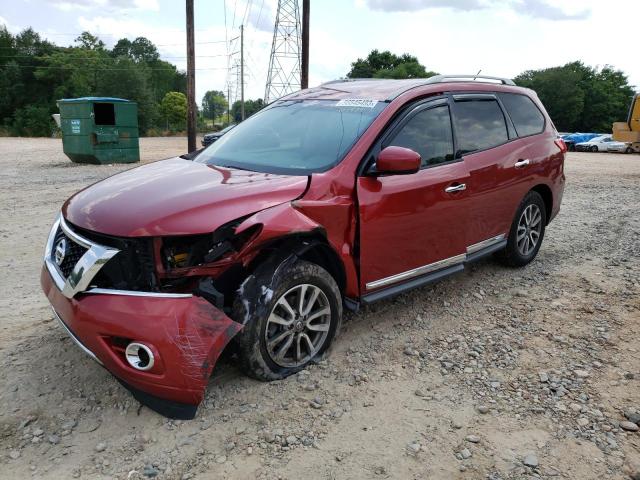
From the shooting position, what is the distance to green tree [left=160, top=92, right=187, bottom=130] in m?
84.0

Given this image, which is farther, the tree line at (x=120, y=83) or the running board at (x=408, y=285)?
the tree line at (x=120, y=83)

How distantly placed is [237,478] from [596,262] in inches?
190

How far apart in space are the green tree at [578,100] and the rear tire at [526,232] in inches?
2394

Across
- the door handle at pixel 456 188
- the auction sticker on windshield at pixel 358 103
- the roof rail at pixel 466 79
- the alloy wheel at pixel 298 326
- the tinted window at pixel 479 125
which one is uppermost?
the roof rail at pixel 466 79

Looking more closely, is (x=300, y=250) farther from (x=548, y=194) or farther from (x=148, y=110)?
(x=148, y=110)

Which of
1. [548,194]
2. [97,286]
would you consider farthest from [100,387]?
[548,194]

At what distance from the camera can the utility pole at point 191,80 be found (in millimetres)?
15461

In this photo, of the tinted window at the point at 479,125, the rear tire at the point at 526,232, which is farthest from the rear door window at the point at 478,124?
the rear tire at the point at 526,232

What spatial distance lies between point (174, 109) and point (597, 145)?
68.2m

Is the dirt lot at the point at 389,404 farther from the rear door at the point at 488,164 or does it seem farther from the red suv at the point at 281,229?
the rear door at the point at 488,164

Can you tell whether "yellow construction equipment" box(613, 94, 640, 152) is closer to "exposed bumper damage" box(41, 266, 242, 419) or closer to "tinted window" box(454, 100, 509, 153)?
"tinted window" box(454, 100, 509, 153)

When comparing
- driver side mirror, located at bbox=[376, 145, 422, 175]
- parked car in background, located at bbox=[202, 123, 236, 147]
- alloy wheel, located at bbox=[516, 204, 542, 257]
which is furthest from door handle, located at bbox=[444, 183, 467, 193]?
parked car in background, located at bbox=[202, 123, 236, 147]

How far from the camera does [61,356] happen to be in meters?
3.41

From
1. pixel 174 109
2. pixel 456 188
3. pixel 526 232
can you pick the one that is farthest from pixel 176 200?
pixel 174 109
